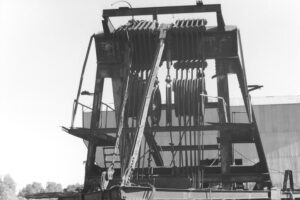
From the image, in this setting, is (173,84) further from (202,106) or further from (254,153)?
(254,153)

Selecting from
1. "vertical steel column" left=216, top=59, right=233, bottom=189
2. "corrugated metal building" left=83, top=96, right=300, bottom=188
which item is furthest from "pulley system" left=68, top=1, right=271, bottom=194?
"corrugated metal building" left=83, top=96, right=300, bottom=188

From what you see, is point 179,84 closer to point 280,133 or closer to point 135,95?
point 135,95

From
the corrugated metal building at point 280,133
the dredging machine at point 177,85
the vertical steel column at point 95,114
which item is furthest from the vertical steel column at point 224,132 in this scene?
the corrugated metal building at point 280,133

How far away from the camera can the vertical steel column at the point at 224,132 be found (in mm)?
10211

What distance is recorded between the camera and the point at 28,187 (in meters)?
139

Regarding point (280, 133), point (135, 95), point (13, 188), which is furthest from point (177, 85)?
point (13, 188)

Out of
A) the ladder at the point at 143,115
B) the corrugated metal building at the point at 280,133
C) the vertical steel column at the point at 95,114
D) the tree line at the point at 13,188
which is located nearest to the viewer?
the ladder at the point at 143,115

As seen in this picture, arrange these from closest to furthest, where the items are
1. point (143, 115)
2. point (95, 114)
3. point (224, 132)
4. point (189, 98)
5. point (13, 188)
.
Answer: point (143, 115), point (224, 132), point (189, 98), point (95, 114), point (13, 188)

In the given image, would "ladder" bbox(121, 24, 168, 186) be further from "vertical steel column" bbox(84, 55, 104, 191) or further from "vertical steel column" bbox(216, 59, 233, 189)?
"vertical steel column" bbox(84, 55, 104, 191)

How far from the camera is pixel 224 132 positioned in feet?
33.2

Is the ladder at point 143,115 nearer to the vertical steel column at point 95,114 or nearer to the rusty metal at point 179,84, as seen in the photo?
the rusty metal at point 179,84

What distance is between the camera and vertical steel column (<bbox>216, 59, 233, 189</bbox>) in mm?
10211

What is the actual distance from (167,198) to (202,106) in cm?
330

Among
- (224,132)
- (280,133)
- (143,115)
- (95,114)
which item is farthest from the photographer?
(280,133)
